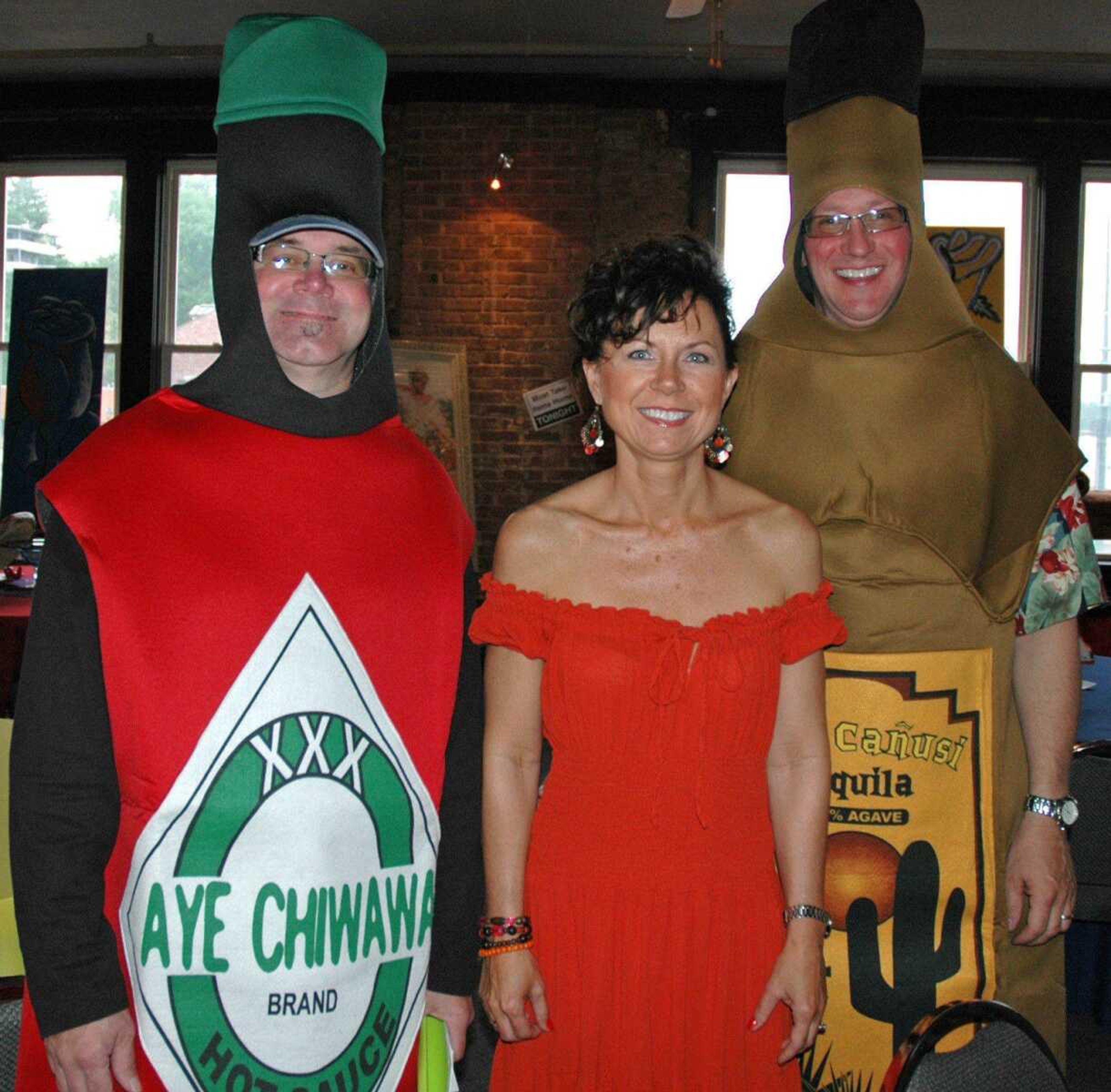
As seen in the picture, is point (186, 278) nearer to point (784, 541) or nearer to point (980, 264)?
point (980, 264)

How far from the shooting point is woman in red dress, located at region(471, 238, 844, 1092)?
1623 mm

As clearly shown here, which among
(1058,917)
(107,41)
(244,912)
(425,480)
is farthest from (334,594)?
(107,41)

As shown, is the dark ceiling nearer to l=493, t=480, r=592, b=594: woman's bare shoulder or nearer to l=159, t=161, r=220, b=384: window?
l=159, t=161, r=220, b=384: window

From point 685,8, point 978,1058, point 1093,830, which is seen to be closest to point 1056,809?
point 978,1058

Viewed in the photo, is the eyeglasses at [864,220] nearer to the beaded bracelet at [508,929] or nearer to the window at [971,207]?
the beaded bracelet at [508,929]

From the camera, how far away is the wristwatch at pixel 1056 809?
185 centimetres

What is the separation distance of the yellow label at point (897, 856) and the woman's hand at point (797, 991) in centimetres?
21

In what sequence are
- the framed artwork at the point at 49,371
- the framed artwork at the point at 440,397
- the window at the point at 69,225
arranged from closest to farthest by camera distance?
the framed artwork at the point at 440,397
the framed artwork at the point at 49,371
the window at the point at 69,225

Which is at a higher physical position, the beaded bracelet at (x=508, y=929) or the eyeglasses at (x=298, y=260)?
the eyeglasses at (x=298, y=260)

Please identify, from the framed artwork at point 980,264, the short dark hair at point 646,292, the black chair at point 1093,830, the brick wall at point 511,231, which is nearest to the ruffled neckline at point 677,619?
the short dark hair at point 646,292

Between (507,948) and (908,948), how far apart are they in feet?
2.06

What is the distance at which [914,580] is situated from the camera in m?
1.86

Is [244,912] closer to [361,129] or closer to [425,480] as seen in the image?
[425,480]

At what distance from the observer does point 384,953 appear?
153 cm
